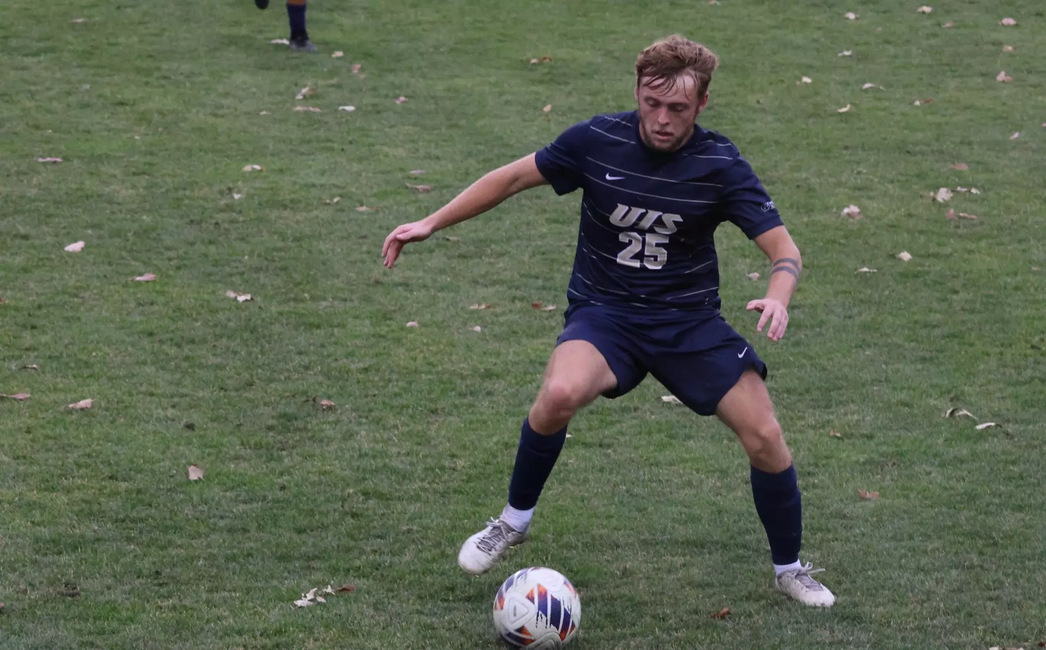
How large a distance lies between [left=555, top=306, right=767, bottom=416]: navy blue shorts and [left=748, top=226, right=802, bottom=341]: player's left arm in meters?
0.26

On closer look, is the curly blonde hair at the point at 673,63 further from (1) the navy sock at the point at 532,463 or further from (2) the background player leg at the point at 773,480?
(1) the navy sock at the point at 532,463

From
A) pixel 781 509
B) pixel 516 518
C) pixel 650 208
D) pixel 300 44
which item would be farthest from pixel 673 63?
pixel 300 44

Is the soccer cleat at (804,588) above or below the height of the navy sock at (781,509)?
below

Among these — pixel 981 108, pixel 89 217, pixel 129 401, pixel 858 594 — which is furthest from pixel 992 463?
pixel 981 108

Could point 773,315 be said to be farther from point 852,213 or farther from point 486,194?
point 852,213

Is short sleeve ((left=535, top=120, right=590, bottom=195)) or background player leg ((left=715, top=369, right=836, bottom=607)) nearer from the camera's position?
background player leg ((left=715, top=369, right=836, bottom=607))

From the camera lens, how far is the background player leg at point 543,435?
4684mm

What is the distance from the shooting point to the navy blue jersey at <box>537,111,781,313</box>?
4.71 m

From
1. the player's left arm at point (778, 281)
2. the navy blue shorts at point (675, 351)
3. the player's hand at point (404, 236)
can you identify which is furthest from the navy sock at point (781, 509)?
the player's hand at point (404, 236)

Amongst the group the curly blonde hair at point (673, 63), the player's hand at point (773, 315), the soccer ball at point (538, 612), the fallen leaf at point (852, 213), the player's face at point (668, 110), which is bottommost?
the fallen leaf at point (852, 213)

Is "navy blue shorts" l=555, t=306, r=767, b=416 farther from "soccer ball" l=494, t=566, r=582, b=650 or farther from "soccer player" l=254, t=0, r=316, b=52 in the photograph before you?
"soccer player" l=254, t=0, r=316, b=52

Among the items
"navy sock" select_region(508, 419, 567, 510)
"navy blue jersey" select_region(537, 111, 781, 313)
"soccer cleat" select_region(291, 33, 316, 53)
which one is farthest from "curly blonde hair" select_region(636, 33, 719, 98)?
"soccer cleat" select_region(291, 33, 316, 53)

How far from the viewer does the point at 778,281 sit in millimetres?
4504

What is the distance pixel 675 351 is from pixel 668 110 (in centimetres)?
88
